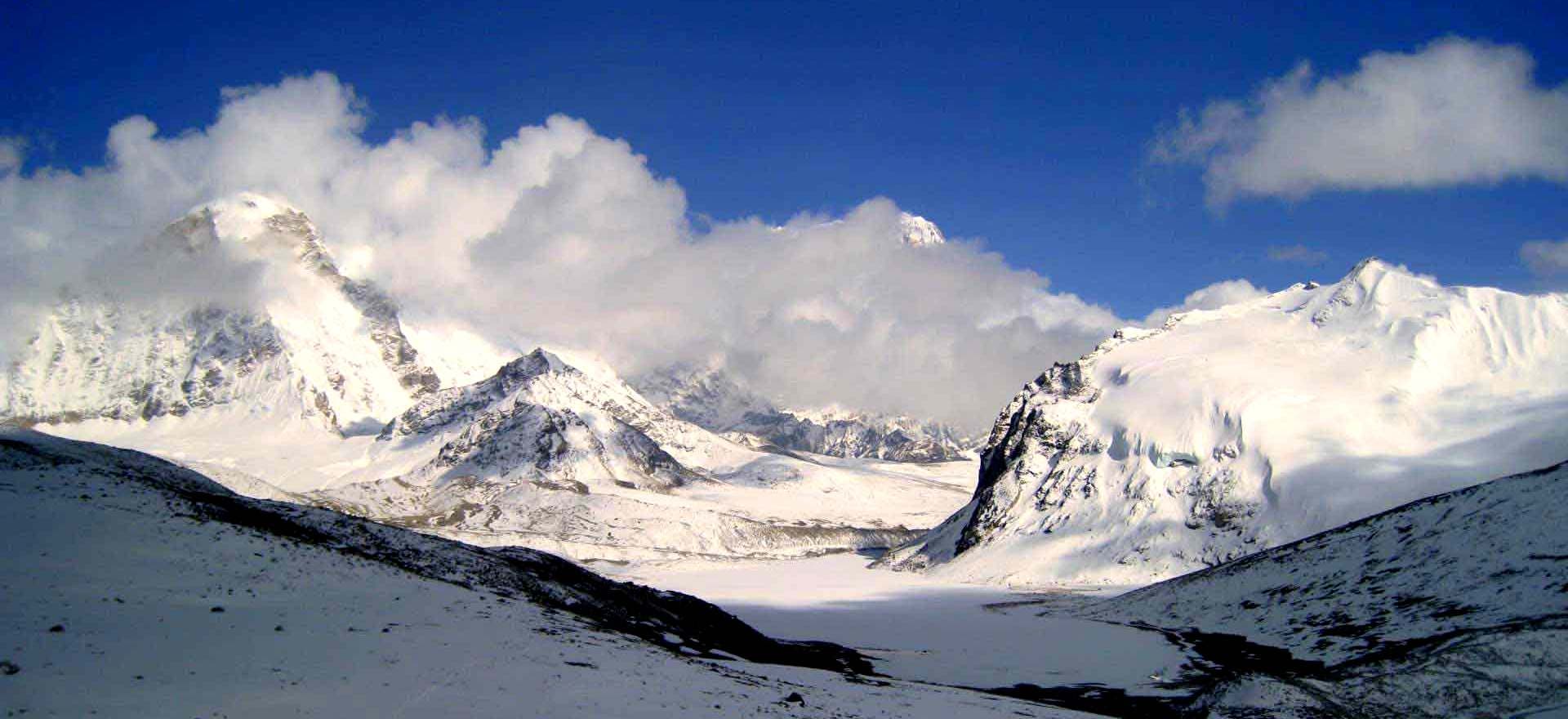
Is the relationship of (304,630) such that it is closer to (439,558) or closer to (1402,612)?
(439,558)

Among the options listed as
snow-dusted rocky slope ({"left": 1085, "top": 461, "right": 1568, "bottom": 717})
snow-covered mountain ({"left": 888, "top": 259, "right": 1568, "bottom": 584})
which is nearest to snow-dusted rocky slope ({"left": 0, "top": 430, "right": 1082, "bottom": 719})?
snow-dusted rocky slope ({"left": 1085, "top": 461, "right": 1568, "bottom": 717})

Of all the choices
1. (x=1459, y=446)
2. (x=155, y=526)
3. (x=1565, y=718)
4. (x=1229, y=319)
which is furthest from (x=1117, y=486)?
(x=155, y=526)

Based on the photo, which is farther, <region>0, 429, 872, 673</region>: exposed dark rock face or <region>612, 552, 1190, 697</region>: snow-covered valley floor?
<region>612, 552, 1190, 697</region>: snow-covered valley floor

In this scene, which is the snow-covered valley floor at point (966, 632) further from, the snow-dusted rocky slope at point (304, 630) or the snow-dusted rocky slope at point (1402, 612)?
the snow-dusted rocky slope at point (304, 630)

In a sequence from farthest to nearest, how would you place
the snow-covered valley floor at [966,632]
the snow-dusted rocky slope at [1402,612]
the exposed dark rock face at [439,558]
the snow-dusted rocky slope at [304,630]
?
the snow-covered valley floor at [966,632], the exposed dark rock face at [439,558], the snow-dusted rocky slope at [1402,612], the snow-dusted rocky slope at [304,630]

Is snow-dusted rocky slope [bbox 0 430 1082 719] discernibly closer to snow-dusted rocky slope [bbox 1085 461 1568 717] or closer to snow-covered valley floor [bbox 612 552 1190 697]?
snow-covered valley floor [bbox 612 552 1190 697]

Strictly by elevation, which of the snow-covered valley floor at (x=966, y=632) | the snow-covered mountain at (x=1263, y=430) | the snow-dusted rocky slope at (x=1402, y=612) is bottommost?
the snow-covered valley floor at (x=966, y=632)

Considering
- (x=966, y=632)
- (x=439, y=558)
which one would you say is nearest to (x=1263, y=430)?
(x=966, y=632)

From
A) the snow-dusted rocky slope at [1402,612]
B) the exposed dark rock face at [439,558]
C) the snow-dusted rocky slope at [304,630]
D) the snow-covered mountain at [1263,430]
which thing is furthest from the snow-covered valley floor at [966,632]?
the snow-covered mountain at [1263,430]
